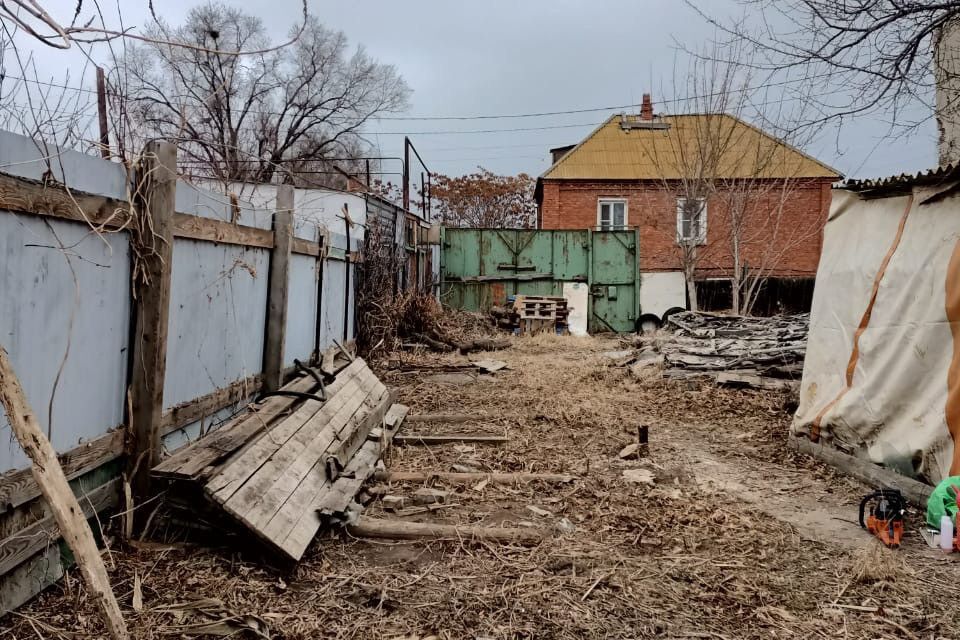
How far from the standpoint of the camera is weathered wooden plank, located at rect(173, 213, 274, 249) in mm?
3844

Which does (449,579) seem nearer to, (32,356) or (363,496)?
(363,496)

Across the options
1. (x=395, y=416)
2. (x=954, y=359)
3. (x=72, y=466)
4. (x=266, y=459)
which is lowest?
(x=395, y=416)

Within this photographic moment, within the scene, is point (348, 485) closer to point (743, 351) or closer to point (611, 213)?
point (743, 351)

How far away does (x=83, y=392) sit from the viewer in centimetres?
307

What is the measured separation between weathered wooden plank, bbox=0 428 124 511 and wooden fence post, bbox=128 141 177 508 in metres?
0.13

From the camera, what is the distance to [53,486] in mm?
1849

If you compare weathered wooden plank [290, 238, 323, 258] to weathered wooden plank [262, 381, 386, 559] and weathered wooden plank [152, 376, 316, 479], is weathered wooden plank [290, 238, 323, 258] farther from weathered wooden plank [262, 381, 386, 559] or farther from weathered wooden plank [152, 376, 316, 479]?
weathered wooden plank [262, 381, 386, 559]

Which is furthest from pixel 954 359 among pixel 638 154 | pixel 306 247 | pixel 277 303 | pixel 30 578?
pixel 638 154

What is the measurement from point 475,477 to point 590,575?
172 centimetres

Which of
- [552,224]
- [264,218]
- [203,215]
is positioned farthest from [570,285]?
[203,215]

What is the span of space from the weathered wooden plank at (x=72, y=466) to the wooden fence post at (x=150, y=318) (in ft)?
0.43

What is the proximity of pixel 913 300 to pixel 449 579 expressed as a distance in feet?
13.0

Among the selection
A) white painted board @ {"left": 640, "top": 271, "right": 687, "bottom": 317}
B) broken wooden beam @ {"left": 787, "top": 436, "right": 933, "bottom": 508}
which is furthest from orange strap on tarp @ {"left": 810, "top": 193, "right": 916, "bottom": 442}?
white painted board @ {"left": 640, "top": 271, "right": 687, "bottom": 317}

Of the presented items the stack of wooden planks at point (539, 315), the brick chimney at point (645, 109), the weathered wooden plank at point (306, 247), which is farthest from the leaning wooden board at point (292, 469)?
the brick chimney at point (645, 109)
